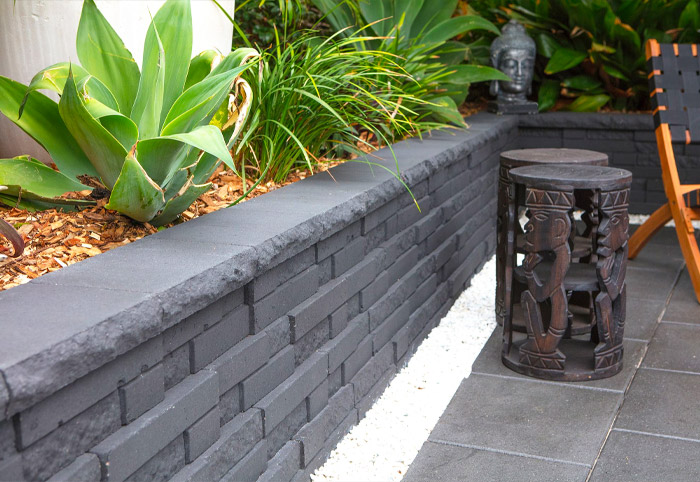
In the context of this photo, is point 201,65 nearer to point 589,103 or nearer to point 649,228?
point 649,228

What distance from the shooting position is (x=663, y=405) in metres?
2.63

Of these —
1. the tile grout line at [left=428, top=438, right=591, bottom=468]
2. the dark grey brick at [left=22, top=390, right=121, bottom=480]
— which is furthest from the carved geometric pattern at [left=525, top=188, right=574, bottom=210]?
the dark grey brick at [left=22, top=390, right=121, bottom=480]

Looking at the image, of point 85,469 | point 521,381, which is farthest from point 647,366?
point 85,469

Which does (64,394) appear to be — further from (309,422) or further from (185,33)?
(185,33)

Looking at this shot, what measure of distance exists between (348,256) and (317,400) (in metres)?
0.44

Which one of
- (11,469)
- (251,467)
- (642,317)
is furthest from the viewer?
(642,317)

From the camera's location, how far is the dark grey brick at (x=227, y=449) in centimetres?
165

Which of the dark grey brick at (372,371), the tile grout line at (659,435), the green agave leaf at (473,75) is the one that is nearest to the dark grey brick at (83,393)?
the dark grey brick at (372,371)

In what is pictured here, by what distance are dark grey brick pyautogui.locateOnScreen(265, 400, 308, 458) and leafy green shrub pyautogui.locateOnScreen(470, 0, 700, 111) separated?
11.9 ft

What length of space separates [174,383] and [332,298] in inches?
30.4

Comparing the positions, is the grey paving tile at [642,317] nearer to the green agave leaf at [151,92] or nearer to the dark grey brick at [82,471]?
the green agave leaf at [151,92]

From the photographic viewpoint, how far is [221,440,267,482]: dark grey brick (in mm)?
1801

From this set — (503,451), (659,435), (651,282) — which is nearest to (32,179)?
(503,451)

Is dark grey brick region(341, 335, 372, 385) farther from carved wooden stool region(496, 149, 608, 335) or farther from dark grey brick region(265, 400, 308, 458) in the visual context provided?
carved wooden stool region(496, 149, 608, 335)
